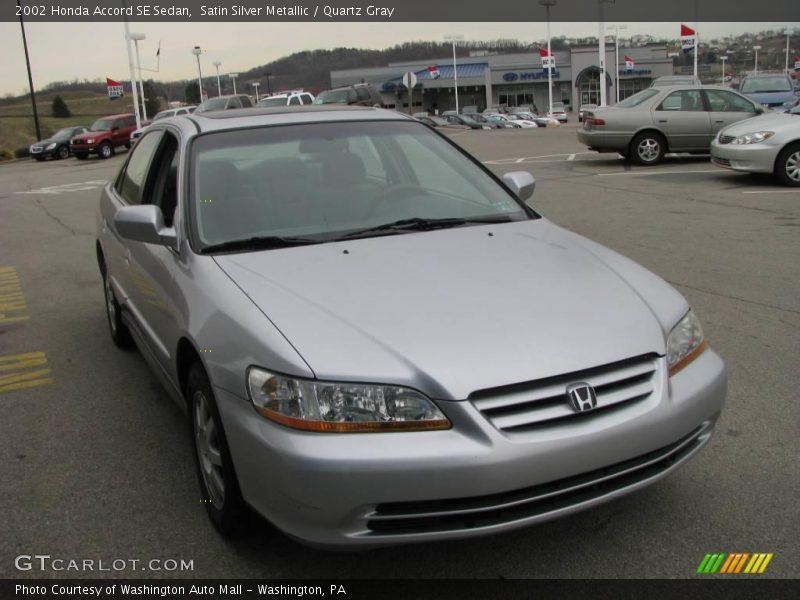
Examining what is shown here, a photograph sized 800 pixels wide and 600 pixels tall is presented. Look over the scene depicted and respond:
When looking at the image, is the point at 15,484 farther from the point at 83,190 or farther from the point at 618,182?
the point at 83,190

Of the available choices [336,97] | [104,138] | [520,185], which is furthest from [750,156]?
[104,138]

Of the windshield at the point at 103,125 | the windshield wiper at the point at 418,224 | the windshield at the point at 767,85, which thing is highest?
the windshield at the point at 103,125

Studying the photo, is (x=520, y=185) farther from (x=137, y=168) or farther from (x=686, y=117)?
(x=686, y=117)

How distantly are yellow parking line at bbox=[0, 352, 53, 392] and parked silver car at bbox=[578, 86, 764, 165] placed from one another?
12.1m

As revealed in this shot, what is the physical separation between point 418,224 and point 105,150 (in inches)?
1136

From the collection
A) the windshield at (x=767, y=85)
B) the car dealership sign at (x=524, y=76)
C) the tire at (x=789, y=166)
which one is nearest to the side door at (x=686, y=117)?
the tire at (x=789, y=166)

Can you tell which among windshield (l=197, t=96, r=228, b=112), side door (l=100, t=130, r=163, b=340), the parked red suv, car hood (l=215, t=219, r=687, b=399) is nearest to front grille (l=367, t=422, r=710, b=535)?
car hood (l=215, t=219, r=687, b=399)

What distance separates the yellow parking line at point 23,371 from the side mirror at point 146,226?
1856mm

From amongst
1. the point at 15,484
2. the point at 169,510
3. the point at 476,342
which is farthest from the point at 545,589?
the point at 15,484

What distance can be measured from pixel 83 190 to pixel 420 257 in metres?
16.0

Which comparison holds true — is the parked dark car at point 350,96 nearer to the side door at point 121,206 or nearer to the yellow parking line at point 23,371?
the side door at point 121,206

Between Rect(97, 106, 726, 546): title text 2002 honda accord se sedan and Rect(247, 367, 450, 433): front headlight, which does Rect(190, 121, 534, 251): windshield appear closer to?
Rect(97, 106, 726, 546): title text 2002 honda accord se sedan

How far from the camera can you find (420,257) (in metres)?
3.19

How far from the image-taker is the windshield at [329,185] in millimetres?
3482
